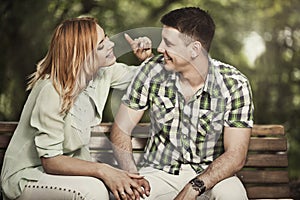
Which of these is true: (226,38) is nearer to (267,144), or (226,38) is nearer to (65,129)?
(267,144)

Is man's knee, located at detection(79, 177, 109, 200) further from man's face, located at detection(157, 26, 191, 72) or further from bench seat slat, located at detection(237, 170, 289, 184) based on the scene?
bench seat slat, located at detection(237, 170, 289, 184)

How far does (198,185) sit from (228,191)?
0.28 ft

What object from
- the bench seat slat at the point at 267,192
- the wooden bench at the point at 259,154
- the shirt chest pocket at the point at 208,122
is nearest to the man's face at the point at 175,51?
the shirt chest pocket at the point at 208,122

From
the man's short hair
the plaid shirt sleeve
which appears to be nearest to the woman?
the man's short hair

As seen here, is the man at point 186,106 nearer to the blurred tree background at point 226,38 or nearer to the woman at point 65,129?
the woman at point 65,129

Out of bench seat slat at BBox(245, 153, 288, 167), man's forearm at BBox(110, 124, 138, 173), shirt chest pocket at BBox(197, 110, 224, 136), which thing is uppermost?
shirt chest pocket at BBox(197, 110, 224, 136)

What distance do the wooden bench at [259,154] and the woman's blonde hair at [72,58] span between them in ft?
0.88

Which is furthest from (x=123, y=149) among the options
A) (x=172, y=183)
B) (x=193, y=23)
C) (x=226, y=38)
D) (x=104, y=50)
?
(x=226, y=38)

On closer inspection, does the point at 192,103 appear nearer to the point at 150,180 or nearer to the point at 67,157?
the point at 150,180

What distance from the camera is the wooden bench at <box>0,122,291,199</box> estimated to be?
6.86 ft

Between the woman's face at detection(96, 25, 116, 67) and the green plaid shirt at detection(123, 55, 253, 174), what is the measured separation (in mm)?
96

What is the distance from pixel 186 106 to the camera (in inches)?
75.5

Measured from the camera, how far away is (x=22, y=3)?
2293 millimetres

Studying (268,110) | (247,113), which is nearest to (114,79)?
(247,113)
